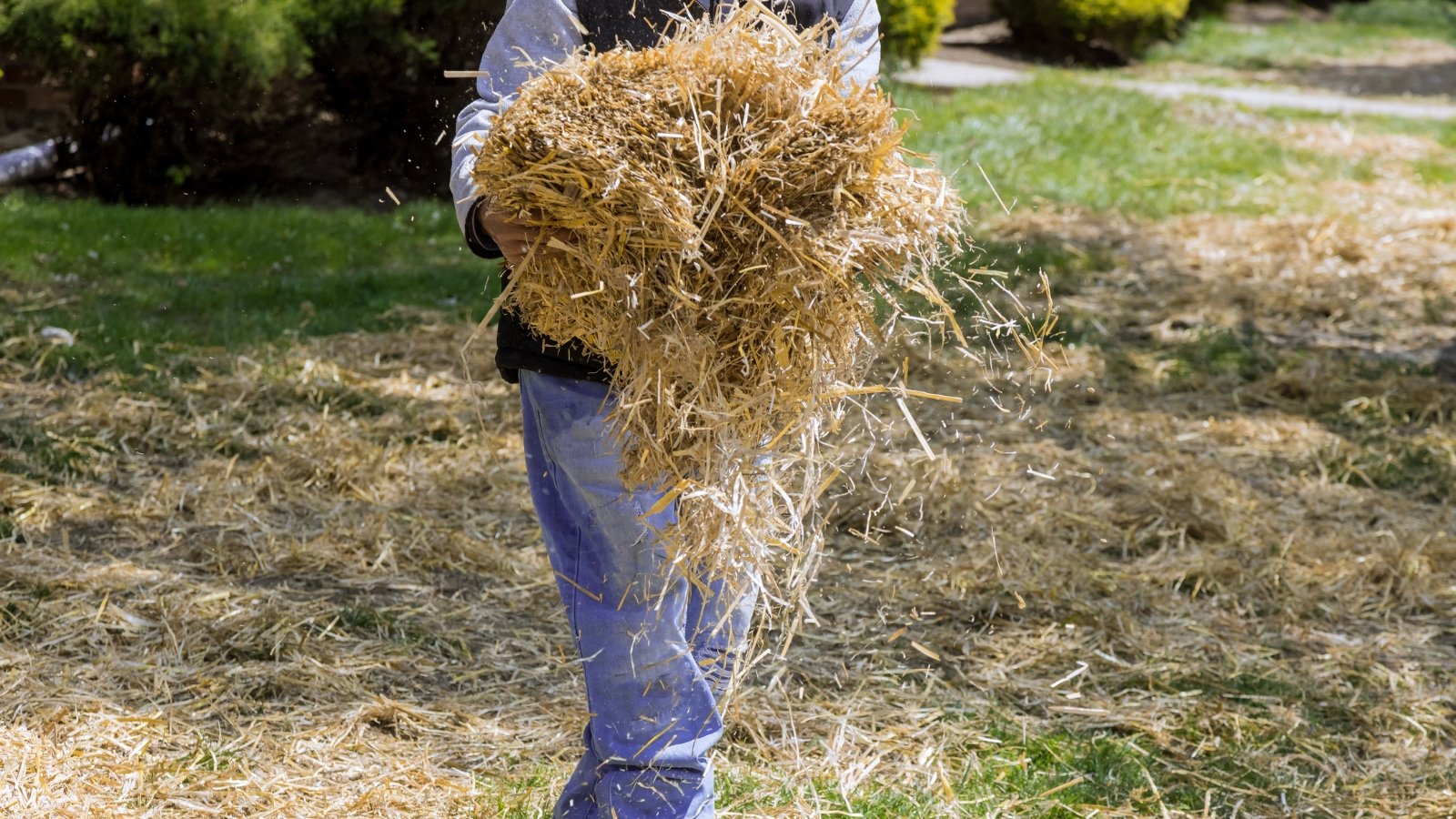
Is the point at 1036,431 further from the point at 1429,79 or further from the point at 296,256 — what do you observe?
the point at 1429,79

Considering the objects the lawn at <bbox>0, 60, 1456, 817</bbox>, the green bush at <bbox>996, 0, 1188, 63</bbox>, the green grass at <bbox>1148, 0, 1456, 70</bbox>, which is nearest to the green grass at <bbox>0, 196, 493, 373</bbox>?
the lawn at <bbox>0, 60, 1456, 817</bbox>

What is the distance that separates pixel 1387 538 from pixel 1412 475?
745 millimetres

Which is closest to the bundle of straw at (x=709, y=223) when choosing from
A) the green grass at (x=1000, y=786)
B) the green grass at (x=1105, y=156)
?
the green grass at (x=1000, y=786)

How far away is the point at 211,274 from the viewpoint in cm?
705

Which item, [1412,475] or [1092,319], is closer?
[1412,475]

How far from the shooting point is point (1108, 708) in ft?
12.4

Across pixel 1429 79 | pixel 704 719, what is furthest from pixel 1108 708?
pixel 1429 79

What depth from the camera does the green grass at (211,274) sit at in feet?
20.2

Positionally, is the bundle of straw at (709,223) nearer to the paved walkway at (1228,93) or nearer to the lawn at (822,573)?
the lawn at (822,573)

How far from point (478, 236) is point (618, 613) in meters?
0.71

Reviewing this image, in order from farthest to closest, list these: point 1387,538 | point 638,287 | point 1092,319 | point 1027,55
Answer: point 1027,55
point 1092,319
point 1387,538
point 638,287

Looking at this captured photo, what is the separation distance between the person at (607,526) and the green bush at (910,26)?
10390 millimetres

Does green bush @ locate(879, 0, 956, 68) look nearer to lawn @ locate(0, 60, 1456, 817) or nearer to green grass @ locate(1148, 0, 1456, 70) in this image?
lawn @ locate(0, 60, 1456, 817)

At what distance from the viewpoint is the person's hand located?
2.26 metres
